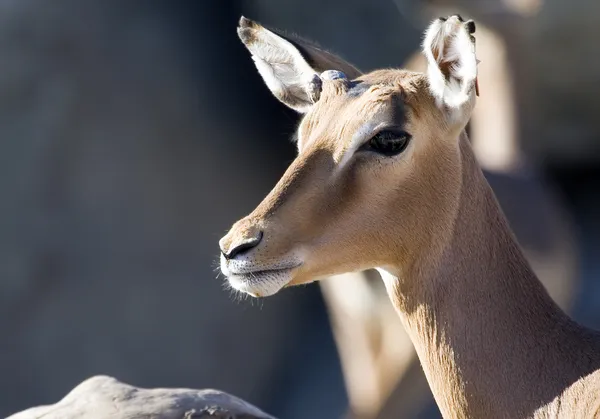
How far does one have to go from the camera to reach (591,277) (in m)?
10.6

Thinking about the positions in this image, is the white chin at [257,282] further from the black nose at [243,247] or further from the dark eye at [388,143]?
the dark eye at [388,143]

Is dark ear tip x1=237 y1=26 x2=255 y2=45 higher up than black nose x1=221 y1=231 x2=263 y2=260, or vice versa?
dark ear tip x1=237 y1=26 x2=255 y2=45

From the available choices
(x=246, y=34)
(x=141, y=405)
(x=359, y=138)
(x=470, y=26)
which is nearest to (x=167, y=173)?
(x=246, y=34)

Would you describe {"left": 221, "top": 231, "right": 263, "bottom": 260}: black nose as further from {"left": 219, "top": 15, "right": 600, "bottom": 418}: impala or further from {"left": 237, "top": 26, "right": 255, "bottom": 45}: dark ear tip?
{"left": 237, "top": 26, "right": 255, "bottom": 45}: dark ear tip

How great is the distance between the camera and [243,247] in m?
3.47

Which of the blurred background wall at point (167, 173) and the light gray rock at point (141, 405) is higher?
the light gray rock at point (141, 405)

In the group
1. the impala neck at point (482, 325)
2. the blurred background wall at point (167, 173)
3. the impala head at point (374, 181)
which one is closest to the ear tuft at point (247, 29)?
the impala head at point (374, 181)

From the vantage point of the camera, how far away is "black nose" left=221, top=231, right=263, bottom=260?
346 centimetres

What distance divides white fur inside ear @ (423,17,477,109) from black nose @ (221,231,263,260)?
0.75 meters

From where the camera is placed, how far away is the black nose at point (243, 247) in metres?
3.46

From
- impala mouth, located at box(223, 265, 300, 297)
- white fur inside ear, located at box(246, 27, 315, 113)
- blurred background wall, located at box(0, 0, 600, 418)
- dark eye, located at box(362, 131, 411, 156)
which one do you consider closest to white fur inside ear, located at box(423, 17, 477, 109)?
dark eye, located at box(362, 131, 411, 156)

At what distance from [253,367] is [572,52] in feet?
13.1

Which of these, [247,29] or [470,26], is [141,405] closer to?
[247,29]

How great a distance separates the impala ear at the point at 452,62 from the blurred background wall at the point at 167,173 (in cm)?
590
